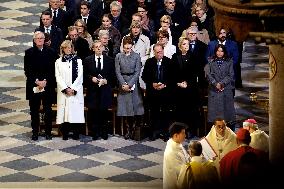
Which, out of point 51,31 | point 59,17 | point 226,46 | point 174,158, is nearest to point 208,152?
point 174,158

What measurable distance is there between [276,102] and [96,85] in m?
5.62

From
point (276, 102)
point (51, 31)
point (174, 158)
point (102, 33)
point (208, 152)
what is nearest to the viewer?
point (276, 102)

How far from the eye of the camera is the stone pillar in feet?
47.0

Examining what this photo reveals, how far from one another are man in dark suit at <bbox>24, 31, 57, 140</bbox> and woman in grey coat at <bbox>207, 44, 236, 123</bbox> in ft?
8.93

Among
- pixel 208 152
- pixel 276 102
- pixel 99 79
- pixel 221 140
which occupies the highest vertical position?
pixel 99 79

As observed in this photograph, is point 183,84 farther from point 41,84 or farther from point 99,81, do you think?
point 41,84

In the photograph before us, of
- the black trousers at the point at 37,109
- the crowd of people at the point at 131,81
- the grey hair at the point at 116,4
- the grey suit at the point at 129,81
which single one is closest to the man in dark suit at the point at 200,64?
the crowd of people at the point at 131,81

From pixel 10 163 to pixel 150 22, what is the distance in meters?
4.69

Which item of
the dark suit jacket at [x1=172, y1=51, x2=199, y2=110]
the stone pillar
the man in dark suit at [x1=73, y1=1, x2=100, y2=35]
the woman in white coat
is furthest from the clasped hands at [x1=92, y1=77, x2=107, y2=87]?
the stone pillar

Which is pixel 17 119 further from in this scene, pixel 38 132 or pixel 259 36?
pixel 259 36

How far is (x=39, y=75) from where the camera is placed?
768 inches

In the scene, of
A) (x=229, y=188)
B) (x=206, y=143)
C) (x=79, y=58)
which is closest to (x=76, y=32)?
(x=79, y=58)

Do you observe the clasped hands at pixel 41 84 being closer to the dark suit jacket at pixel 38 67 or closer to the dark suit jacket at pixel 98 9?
the dark suit jacket at pixel 38 67

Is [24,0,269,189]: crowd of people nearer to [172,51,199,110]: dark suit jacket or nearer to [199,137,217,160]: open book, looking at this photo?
[172,51,199,110]: dark suit jacket
